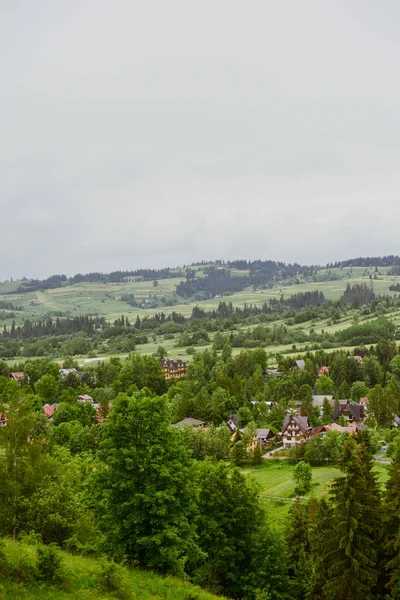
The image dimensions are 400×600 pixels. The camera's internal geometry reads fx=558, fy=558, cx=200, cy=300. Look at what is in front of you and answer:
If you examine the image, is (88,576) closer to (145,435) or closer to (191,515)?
(145,435)

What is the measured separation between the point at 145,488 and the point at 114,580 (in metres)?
5.82

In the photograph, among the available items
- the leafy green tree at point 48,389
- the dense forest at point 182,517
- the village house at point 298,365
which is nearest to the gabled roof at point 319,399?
the village house at point 298,365

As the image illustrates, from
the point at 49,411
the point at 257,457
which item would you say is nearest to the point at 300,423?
the point at 257,457

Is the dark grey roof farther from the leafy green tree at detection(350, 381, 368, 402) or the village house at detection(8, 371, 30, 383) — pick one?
the village house at detection(8, 371, 30, 383)

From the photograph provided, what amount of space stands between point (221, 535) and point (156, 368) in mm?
Answer: 99729

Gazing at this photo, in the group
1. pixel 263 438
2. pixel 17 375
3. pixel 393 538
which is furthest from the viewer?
pixel 17 375

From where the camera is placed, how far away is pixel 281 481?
69.1m

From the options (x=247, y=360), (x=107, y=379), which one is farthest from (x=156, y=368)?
(x=247, y=360)

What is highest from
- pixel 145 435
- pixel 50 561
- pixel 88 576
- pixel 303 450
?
pixel 145 435

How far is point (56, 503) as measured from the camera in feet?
101

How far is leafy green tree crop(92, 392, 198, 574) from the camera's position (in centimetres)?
2623

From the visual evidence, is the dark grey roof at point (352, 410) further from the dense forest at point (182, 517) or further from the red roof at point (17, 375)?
the red roof at point (17, 375)

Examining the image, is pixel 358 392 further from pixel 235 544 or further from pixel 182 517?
pixel 182 517

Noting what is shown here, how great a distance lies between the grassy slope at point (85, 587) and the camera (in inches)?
806
